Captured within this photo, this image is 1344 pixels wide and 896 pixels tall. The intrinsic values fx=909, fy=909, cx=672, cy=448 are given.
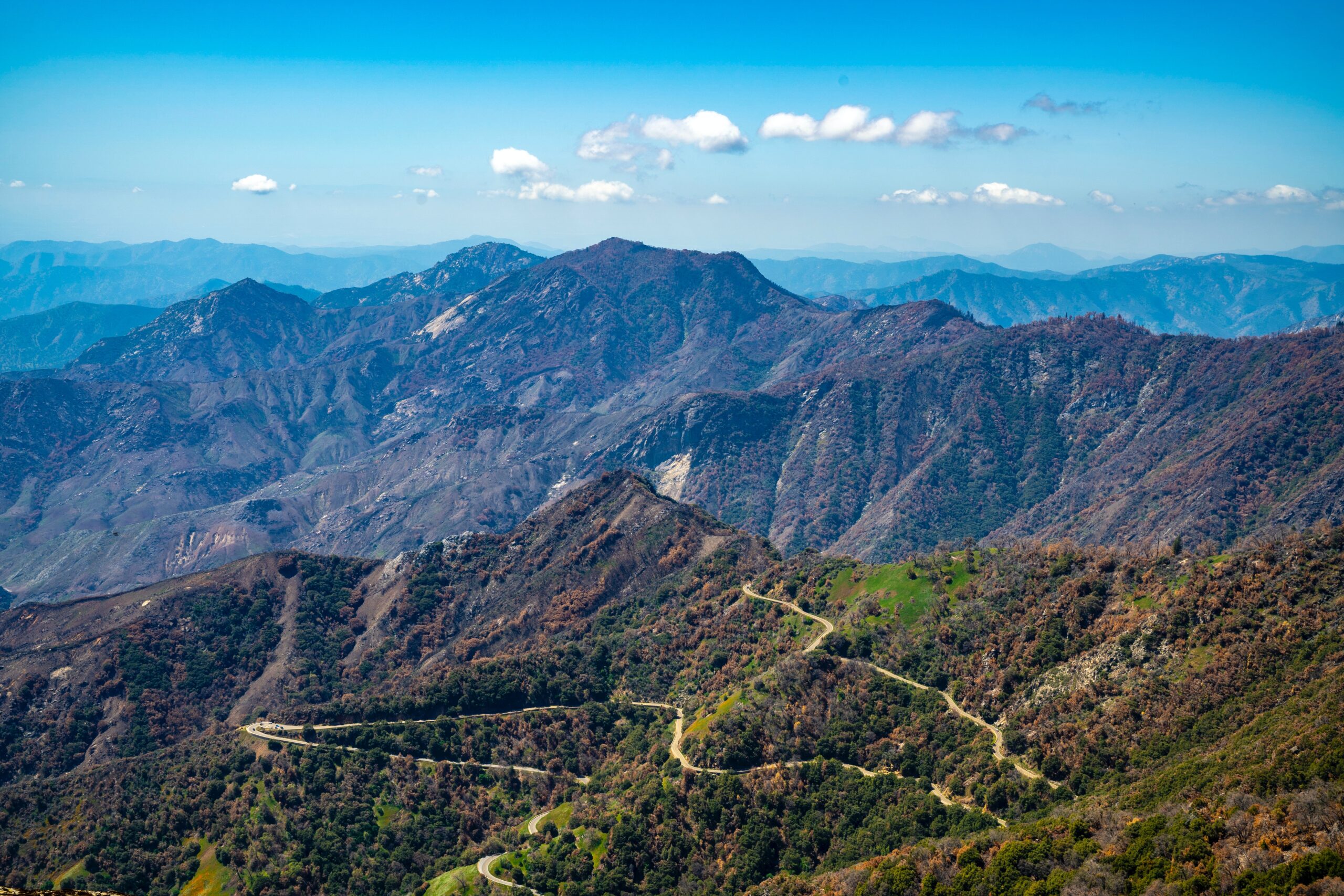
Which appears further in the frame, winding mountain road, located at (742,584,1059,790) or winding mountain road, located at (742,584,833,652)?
winding mountain road, located at (742,584,833,652)

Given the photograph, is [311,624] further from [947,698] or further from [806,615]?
[947,698]

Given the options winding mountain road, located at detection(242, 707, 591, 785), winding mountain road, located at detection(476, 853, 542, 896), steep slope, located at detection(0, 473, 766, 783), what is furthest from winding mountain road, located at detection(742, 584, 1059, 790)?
winding mountain road, located at detection(476, 853, 542, 896)

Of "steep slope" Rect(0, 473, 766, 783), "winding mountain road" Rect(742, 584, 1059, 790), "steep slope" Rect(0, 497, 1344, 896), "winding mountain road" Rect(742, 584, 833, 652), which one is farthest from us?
"steep slope" Rect(0, 473, 766, 783)

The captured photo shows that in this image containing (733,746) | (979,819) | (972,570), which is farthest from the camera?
(972,570)

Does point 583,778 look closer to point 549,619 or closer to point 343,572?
point 549,619

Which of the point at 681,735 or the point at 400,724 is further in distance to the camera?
the point at 400,724

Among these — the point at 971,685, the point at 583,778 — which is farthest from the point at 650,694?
the point at 971,685

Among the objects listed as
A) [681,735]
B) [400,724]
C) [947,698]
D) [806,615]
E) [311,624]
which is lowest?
[311,624]

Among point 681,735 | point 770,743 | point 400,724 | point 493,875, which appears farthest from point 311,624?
point 770,743

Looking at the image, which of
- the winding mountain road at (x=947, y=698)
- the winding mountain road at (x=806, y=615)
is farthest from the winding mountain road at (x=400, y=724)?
the winding mountain road at (x=947, y=698)

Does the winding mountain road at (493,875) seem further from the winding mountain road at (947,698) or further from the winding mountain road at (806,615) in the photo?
the winding mountain road at (947,698)

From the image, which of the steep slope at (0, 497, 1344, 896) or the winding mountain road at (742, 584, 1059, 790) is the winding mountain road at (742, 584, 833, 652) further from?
the steep slope at (0, 497, 1344, 896)
